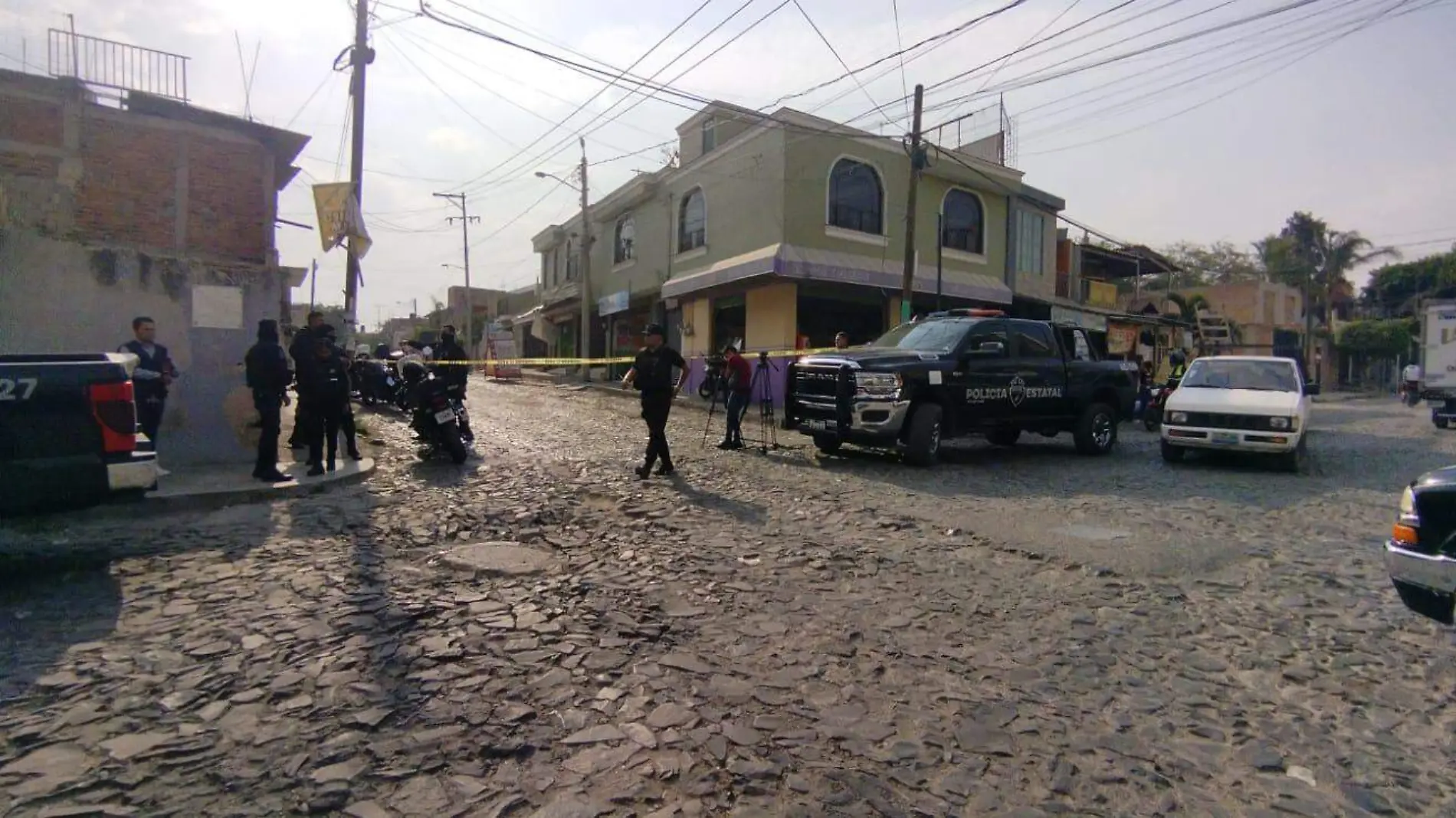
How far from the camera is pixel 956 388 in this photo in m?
10.4

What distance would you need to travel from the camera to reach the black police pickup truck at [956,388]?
9977mm

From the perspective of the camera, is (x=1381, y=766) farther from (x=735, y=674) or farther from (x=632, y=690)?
(x=632, y=690)

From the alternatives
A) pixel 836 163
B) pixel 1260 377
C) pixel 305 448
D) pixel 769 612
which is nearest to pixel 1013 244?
Answer: pixel 836 163

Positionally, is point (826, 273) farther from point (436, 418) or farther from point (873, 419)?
point (436, 418)

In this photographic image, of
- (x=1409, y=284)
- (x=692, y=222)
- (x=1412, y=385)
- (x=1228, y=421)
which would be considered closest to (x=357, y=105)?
(x=692, y=222)

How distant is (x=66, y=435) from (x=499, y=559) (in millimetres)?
2684

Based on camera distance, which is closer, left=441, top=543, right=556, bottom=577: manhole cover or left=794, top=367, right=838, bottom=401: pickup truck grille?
left=441, top=543, right=556, bottom=577: manhole cover

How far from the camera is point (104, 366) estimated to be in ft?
16.0

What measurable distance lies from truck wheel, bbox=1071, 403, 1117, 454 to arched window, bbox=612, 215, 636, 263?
20.2 meters

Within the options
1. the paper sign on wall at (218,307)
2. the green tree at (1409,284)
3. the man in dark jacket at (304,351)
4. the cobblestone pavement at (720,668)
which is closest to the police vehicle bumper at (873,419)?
the cobblestone pavement at (720,668)

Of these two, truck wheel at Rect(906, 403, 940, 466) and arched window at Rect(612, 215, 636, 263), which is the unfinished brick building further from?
arched window at Rect(612, 215, 636, 263)

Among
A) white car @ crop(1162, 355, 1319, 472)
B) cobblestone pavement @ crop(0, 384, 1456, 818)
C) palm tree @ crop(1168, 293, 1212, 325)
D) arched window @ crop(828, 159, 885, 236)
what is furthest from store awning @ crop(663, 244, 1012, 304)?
palm tree @ crop(1168, 293, 1212, 325)

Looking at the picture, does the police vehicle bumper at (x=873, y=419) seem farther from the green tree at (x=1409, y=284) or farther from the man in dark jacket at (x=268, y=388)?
the green tree at (x=1409, y=284)

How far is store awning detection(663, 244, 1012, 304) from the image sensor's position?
1925 centimetres
